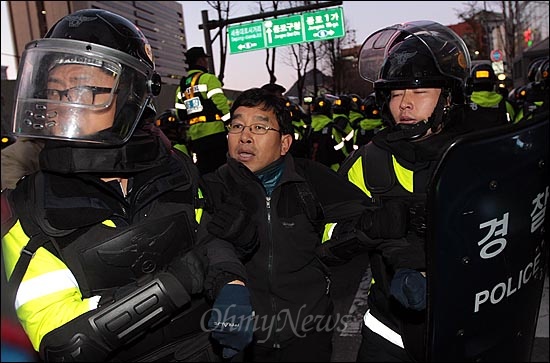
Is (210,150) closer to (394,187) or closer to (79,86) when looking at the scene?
(394,187)

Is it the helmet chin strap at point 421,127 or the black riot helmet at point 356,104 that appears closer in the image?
the helmet chin strap at point 421,127

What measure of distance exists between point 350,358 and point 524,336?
6.31ft

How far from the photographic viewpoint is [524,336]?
1.54 metres

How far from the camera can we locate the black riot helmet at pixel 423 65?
209 cm

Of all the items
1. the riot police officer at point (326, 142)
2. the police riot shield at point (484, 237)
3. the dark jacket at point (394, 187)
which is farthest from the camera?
the riot police officer at point (326, 142)

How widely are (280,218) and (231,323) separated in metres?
0.82

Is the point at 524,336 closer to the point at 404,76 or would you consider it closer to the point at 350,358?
the point at 404,76

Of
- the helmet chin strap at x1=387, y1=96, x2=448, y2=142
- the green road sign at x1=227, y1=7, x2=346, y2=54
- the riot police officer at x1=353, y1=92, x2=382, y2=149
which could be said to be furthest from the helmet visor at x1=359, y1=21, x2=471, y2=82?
the green road sign at x1=227, y1=7, x2=346, y2=54

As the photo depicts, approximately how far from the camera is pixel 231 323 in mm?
1387

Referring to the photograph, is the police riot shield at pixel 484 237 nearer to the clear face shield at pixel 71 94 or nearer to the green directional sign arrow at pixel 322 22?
the clear face shield at pixel 71 94

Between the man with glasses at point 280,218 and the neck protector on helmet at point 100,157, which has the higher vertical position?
the neck protector on helmet at point 100,157

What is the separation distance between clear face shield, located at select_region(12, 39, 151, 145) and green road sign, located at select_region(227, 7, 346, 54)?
15446 millimetres

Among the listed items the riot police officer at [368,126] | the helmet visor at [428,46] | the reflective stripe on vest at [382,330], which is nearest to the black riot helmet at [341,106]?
the riot police officer at [368,126]

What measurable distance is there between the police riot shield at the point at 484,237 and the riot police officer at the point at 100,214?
650 mm
